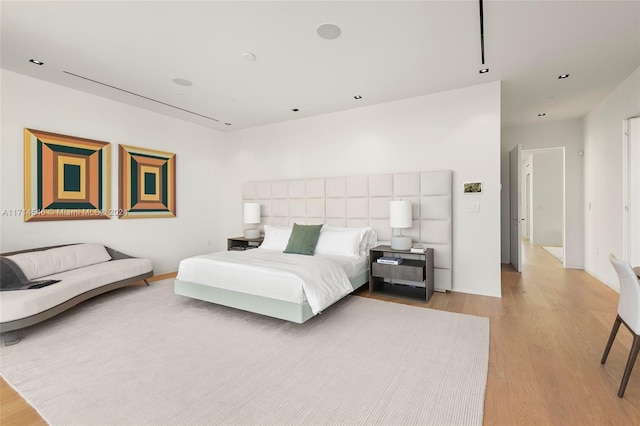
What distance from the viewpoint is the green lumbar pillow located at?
4.11 m

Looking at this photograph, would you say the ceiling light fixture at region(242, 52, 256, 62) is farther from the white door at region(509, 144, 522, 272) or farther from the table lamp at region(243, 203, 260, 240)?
the white door at region(509, 144, 522, 272)

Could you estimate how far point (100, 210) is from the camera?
170 inches

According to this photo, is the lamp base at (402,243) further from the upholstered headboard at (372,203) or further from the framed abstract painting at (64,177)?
the framed abstract painting at (64,177)

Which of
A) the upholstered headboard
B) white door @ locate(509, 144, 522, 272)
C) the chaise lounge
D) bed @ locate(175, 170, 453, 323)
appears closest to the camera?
the chaise lounge

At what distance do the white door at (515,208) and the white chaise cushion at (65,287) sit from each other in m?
6.36

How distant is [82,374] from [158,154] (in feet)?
13.0

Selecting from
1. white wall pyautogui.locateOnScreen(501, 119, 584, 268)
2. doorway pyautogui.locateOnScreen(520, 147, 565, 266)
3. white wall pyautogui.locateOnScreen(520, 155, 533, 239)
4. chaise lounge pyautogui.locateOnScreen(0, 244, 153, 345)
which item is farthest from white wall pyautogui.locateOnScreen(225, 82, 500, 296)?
white wall pyautogui.locateOnScreen(520, 155, 533, 239)

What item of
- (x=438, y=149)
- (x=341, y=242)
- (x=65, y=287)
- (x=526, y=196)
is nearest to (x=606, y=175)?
(x=438, y=149)

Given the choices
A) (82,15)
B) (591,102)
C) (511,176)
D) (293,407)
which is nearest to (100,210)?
(82,15)

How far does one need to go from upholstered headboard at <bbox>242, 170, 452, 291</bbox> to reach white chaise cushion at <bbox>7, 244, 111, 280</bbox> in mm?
2684

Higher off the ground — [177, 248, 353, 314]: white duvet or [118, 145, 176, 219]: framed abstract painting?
[118, 145, 176, 219]: framed abstract painting

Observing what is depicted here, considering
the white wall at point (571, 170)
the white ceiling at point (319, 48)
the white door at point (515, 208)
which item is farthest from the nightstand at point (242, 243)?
the white wall at point (571, 170)

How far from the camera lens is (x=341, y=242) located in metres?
4.15

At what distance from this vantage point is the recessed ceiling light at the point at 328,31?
8.55ft
